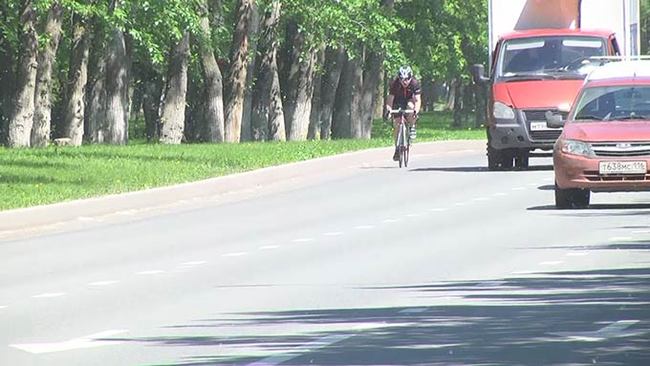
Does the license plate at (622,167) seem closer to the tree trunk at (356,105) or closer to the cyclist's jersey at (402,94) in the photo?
the cyclist's jersey at (402,94)

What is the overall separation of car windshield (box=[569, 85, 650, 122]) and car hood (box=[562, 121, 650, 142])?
42 cm

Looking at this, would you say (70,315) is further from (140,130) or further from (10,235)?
(140,130)

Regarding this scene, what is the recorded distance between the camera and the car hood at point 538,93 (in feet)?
115

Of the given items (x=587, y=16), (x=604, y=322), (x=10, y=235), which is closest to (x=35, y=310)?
(x=604, y=322)

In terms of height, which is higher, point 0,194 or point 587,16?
point 587,16

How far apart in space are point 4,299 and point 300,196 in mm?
15016

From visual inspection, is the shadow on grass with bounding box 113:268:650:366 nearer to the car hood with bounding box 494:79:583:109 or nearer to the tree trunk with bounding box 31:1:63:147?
the car hood with bounding box 494:79:583:109

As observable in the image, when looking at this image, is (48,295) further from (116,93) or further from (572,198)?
(116,93)

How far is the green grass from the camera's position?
30844 mm

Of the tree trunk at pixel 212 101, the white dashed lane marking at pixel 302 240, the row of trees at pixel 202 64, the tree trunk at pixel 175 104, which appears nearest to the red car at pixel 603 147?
the white dashed lane marking at pixel 302 240

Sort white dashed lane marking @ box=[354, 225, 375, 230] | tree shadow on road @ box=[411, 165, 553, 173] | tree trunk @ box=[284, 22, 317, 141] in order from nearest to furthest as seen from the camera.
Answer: white dashed lane marking @ box=[354, 225, 375, 230], tree shadow on road @ box=[411, 165, 553, 173], tree trunk @ box=[284, 22, 317, 141]

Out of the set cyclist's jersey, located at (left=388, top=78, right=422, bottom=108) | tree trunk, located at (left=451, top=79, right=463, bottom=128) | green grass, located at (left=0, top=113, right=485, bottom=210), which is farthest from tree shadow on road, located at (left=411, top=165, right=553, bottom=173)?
tree trunk, located at (left=451, top=79, right=463, bottom=128)

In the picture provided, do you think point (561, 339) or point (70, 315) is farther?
point (70, 315)

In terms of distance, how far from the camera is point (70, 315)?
50.1 ft
